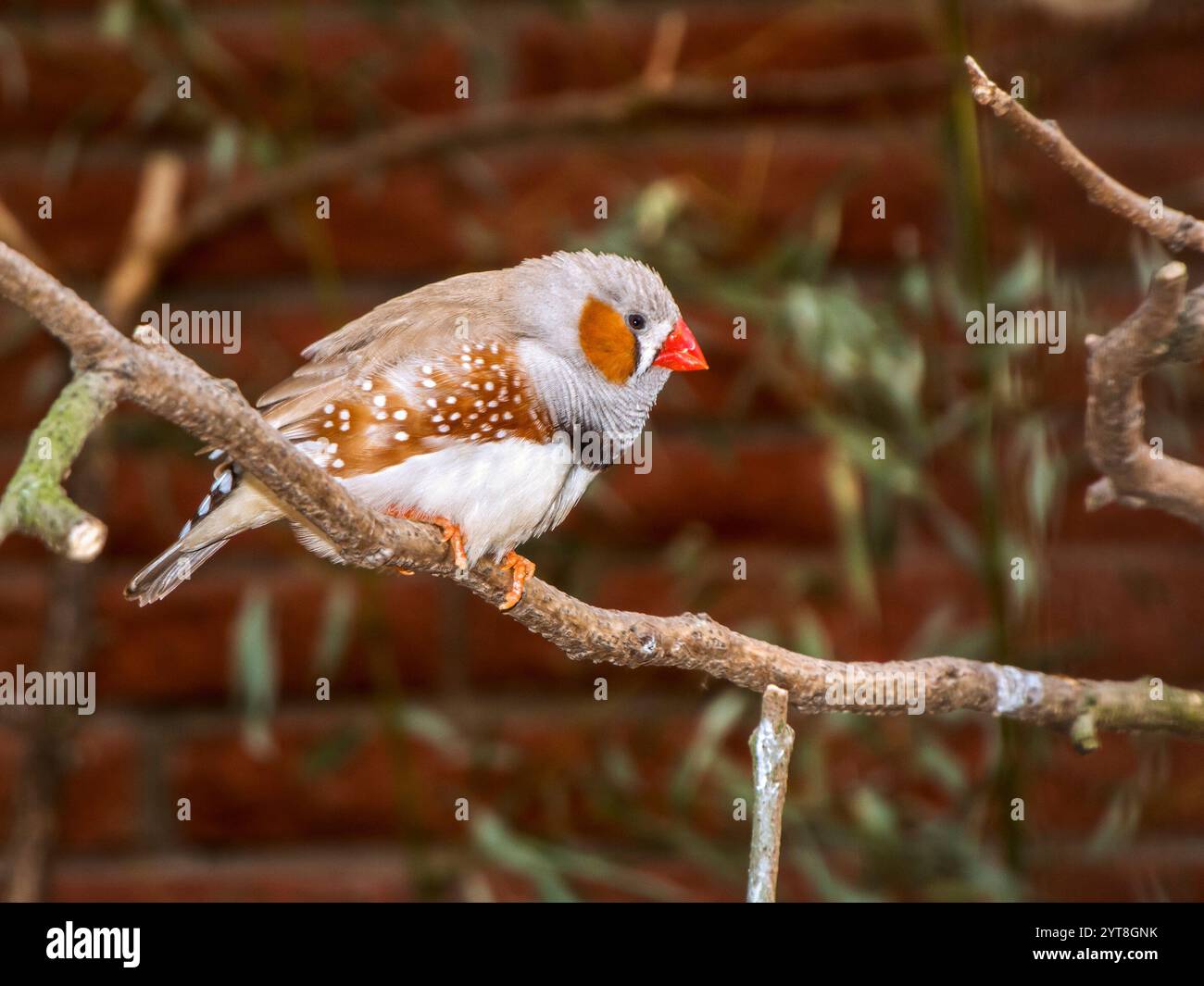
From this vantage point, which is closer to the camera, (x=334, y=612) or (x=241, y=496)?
(x=241, y=496)

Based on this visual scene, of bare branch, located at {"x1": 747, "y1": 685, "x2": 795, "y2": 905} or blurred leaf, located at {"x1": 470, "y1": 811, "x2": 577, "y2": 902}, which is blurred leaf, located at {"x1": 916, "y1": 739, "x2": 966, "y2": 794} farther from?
bare branch, located at {"x1": 747, "y1": 685, "x2": 795, "y2": 905}

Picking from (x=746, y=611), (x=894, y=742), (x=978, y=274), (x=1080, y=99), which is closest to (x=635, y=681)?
(x=746, y=611)

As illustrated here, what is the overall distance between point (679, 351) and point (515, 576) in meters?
0.23

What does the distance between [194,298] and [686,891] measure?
0.76m

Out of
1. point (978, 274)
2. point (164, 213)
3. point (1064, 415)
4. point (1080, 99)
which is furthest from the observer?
point (164, 213)

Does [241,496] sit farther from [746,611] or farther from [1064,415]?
[746,611]

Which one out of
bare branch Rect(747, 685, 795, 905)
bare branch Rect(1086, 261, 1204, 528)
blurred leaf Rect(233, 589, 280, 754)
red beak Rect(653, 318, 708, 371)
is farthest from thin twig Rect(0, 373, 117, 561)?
blurred leaf Rect(233, 589, 280, 754)

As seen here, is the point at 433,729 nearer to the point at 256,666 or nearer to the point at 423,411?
the point at 256,666

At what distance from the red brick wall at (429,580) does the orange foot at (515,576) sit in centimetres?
48

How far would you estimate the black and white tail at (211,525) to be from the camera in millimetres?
831

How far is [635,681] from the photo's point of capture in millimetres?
1350

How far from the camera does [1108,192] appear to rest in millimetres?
524

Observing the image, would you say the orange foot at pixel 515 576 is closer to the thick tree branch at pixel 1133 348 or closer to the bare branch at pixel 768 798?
the bare branch at pixel 768 798

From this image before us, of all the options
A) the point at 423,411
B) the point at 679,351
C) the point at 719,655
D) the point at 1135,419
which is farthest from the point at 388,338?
the point at 1135,419
